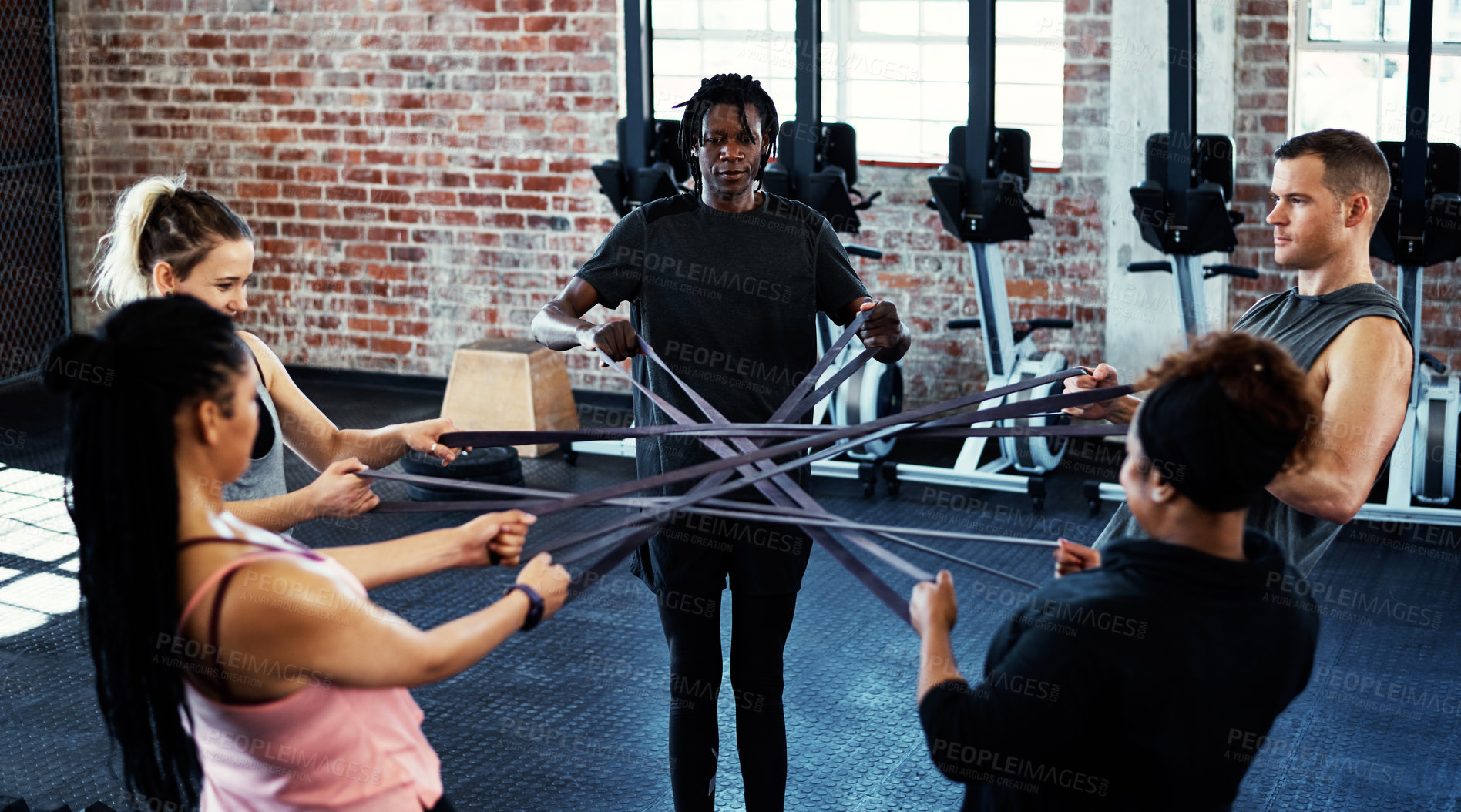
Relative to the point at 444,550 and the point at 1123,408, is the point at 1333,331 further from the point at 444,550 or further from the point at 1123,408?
the point at 444,550

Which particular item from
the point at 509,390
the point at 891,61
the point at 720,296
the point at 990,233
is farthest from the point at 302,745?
the point at 891,61

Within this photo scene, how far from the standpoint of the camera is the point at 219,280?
85.5 inches

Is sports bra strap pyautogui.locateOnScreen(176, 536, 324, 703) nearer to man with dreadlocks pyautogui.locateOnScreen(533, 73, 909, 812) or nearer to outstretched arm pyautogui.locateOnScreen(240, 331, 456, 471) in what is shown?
outstretched arm pyautogui.locateOnScreen(240, 331, 456, 471)

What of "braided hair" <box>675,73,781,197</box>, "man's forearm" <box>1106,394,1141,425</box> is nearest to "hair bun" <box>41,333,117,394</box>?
"braided hair" <box>675,73,781,197</box>

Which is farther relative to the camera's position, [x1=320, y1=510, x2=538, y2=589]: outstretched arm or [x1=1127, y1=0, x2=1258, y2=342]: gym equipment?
[x1=1127, y1=0, x2=1258, y2=342]: gym equipment

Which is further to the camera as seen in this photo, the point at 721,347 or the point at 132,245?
the point at 721,347

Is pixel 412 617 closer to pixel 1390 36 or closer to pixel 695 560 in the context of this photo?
pixel 695 560

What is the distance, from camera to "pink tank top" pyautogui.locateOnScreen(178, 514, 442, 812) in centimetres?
147

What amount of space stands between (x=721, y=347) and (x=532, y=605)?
0.94m

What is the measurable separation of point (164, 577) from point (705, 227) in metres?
1.37

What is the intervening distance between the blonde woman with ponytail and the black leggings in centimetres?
68

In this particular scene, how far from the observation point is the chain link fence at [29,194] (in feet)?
23.1

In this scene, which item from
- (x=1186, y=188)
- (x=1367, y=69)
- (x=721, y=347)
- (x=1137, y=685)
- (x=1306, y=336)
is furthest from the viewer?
(x=1367, y=69)

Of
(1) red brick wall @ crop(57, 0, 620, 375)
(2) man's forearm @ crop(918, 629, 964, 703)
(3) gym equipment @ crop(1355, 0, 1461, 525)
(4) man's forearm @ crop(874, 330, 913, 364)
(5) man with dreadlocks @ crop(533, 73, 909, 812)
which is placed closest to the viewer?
(2) man's forearm @ crop(918, 629, 964, 703)
